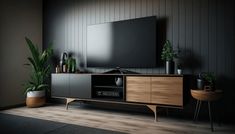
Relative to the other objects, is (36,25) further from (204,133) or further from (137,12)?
(204,133)

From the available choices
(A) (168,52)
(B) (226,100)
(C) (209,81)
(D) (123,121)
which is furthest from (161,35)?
(D) (123,121)

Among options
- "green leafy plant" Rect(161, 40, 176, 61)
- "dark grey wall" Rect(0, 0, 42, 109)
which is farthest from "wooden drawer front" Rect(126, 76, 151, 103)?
"dark grey wall" Rect(0, 0, 42, 109)

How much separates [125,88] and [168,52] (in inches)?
31.1

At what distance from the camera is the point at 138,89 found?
9.86ft

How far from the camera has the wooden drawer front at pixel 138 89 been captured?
2.94 meters

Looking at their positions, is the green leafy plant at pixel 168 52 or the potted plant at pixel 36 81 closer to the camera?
the green leafy plant at pixel 168 52

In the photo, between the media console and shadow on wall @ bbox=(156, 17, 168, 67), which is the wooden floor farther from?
shadow on wall @ bbox=(156, 17, 168, 67)

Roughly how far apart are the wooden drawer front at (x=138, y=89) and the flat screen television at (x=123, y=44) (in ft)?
1.07

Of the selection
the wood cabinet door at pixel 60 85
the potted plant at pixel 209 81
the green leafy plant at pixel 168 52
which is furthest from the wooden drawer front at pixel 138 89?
the wood cabinet door at pixel 60 85

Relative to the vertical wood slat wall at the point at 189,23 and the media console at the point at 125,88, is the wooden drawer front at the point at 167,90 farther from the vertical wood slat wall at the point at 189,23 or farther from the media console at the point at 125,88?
the vertical wood slat wall at the point at 189,23

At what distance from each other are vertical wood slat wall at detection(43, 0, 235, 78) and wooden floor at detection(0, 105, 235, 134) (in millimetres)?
728

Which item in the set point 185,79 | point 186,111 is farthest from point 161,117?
point 185,79

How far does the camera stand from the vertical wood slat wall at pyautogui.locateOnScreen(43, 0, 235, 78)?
2.83m

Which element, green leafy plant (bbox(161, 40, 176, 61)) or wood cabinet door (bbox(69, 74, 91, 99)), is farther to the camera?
wood cabinet door (bbox(69, 74, 91, 99))
